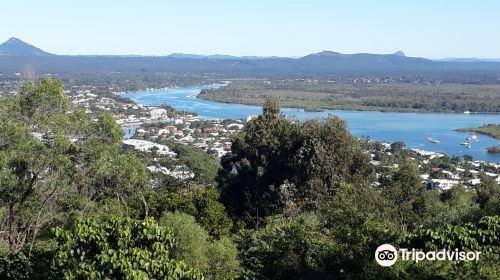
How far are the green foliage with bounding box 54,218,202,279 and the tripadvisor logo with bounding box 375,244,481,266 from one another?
1.64 m

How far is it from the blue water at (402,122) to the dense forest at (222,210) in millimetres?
17503

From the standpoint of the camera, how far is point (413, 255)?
17.0 ft

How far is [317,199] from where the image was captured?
11070 mm

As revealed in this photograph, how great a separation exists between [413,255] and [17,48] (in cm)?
17918

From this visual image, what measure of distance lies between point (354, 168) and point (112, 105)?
36.5m

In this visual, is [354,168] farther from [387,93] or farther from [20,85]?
[387,93]

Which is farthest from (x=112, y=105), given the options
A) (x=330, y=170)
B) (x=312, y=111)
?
(x=330, y=170)

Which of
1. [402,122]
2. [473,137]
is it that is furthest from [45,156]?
[402,122]

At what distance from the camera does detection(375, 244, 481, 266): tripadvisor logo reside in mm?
5086

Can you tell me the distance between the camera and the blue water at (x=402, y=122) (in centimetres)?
3431

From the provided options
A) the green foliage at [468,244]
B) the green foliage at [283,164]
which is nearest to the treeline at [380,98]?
the green foliage at [283,164]

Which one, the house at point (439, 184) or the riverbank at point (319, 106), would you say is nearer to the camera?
the house at point (439, 184)

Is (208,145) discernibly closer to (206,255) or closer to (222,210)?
(222,210)

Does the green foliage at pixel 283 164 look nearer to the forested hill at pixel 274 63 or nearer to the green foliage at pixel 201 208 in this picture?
the green foliage at pixel 201 208
